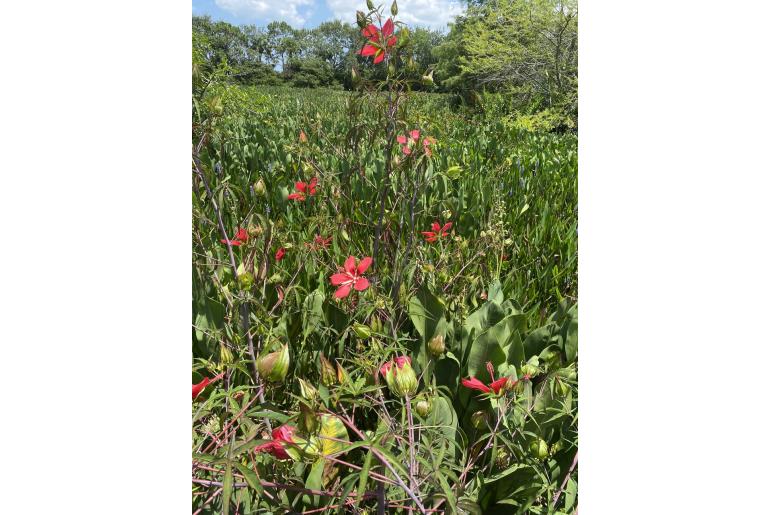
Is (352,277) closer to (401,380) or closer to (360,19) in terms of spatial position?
(401,380)

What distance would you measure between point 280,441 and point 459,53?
2.13 feet

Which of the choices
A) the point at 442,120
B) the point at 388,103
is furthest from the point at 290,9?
the point at 442,120

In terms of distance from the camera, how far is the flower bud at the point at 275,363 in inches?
25.4

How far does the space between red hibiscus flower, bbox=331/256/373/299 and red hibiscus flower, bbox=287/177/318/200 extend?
0.21 meters

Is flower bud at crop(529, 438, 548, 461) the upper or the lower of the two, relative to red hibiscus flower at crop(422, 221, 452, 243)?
lower

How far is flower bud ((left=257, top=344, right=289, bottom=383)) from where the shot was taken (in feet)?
2.12

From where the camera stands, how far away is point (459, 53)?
2.89 feet

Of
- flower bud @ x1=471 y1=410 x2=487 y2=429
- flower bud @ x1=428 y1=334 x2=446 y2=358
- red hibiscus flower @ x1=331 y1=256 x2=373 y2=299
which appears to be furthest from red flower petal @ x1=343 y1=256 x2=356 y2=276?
flower bud @ x1=471 y1=410 x2=487 y2=429

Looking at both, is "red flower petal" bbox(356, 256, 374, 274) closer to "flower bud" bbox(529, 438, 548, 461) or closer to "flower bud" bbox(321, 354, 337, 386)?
"flower bud" bbox(321, 354, 337, 386)

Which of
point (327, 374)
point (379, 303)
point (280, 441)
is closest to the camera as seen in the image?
point (280, 441)

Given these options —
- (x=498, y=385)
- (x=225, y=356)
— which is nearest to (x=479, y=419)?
(x=498, y=385)

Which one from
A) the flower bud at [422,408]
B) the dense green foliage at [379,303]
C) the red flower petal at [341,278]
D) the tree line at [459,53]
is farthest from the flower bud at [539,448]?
the tree line at [459,53]
